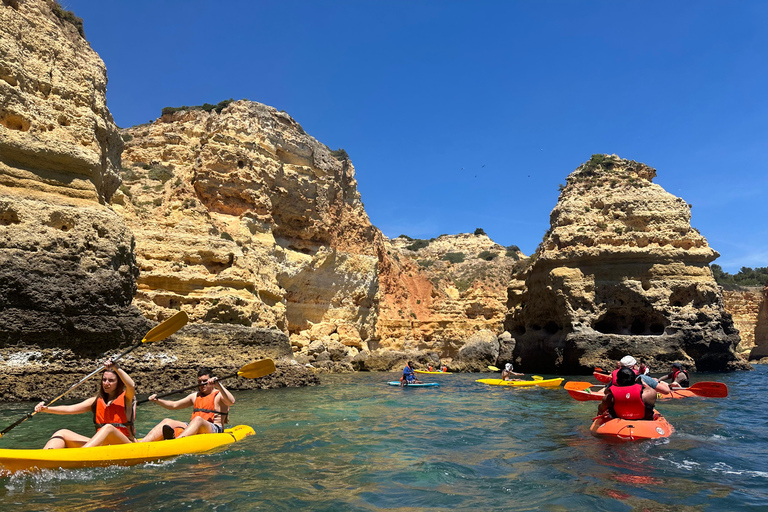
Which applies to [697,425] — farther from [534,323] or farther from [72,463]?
[534,323]

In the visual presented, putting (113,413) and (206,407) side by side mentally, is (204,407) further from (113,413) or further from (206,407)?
(113,413)

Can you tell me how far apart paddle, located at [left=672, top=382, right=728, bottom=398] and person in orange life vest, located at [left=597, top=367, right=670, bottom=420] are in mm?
2783

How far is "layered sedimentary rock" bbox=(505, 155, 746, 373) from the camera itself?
20266 millimetres

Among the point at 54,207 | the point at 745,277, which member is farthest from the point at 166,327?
the point at 745,277

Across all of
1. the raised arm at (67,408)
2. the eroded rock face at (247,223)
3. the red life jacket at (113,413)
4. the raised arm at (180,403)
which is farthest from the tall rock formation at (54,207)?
the red life jacket at (113,413)

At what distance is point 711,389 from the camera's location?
358 inches

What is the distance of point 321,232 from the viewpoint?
26531 mm

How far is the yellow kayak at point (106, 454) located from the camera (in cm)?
464

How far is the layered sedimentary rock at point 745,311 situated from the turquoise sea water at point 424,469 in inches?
1380

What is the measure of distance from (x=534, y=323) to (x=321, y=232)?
36.9 feet

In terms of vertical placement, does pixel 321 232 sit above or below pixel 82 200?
above

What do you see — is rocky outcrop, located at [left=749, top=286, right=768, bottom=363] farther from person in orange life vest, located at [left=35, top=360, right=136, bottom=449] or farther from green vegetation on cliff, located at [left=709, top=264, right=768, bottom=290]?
person in orange life vest, located at [left=35, top=360, right=136, bottom=449]

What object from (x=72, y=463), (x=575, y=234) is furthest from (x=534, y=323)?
(x=72, y=463)

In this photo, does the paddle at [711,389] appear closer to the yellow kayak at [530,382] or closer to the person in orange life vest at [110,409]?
the yellow kayak at [530,382]
